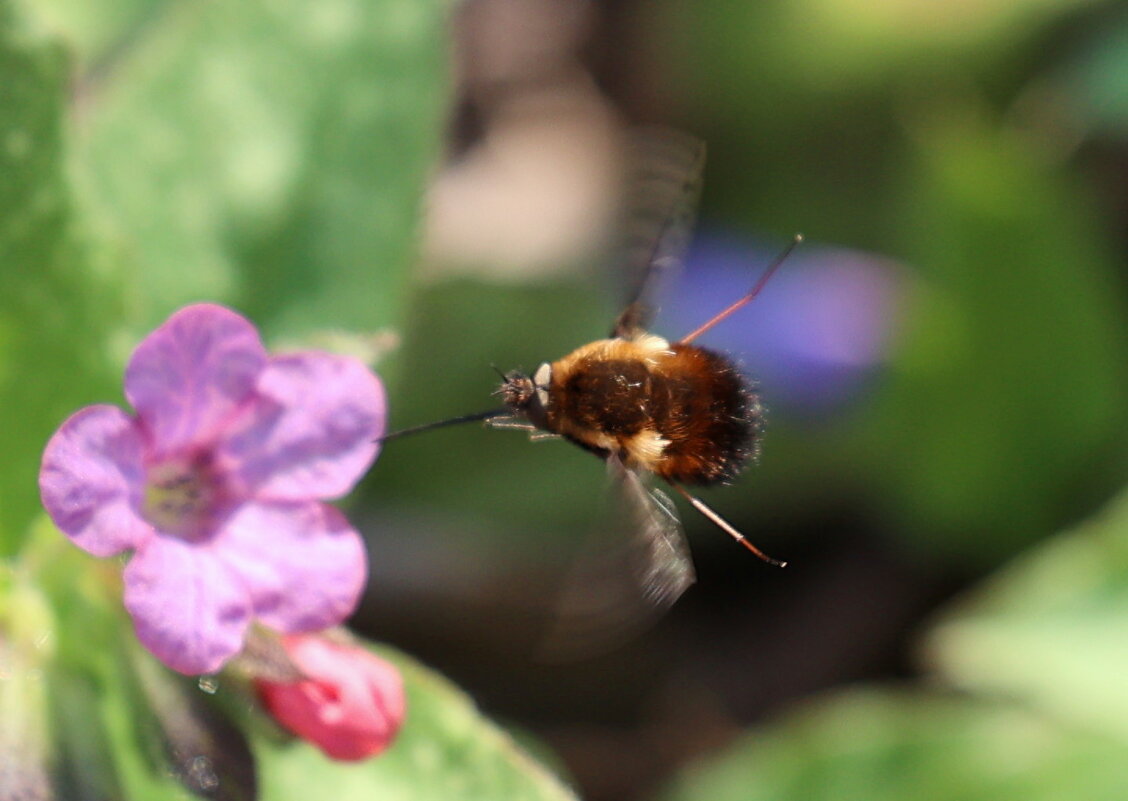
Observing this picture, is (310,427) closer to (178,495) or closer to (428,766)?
(178,495)

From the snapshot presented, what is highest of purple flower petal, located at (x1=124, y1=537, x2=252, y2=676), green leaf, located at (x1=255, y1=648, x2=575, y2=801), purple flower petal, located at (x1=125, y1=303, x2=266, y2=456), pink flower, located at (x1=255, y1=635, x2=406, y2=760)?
purple flower petal, located at (x1=125, y1=303, x2=266, y2=456)

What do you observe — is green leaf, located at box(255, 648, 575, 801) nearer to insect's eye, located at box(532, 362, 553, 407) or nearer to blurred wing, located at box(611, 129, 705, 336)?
insect's eye, located at box(532, 362, 553, 407)

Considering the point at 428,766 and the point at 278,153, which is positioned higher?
the point at 278,153

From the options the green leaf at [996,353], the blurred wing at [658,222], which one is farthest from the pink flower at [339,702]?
the green leaf at [996,353]

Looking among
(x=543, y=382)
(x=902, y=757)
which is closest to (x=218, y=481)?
(x=543, y=382)

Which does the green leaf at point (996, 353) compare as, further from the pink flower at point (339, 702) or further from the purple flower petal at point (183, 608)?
the purple flower petal at point (183, 608)

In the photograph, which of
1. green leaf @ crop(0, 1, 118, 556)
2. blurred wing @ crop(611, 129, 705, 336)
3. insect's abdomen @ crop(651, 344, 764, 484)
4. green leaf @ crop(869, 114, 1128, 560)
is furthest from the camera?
green leaf @ crop(869, 114, 1128, 560)

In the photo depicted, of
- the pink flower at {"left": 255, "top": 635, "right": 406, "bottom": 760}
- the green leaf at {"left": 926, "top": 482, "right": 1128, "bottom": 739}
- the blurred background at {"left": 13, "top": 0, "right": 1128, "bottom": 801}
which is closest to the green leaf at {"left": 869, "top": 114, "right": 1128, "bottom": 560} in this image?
the blurred background at {"left": 13, "top": 0, "right": 1128, "bottom": 801}

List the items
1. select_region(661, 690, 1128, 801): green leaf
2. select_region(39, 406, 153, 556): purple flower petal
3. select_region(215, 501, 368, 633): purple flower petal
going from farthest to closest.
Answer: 1. select_region(661, 690, 1128, 801): green leaf
2. select_region(215, 501, 368, 633): purple flower petal
3. select_region(39, 406, 153, 556): purple flower petal
